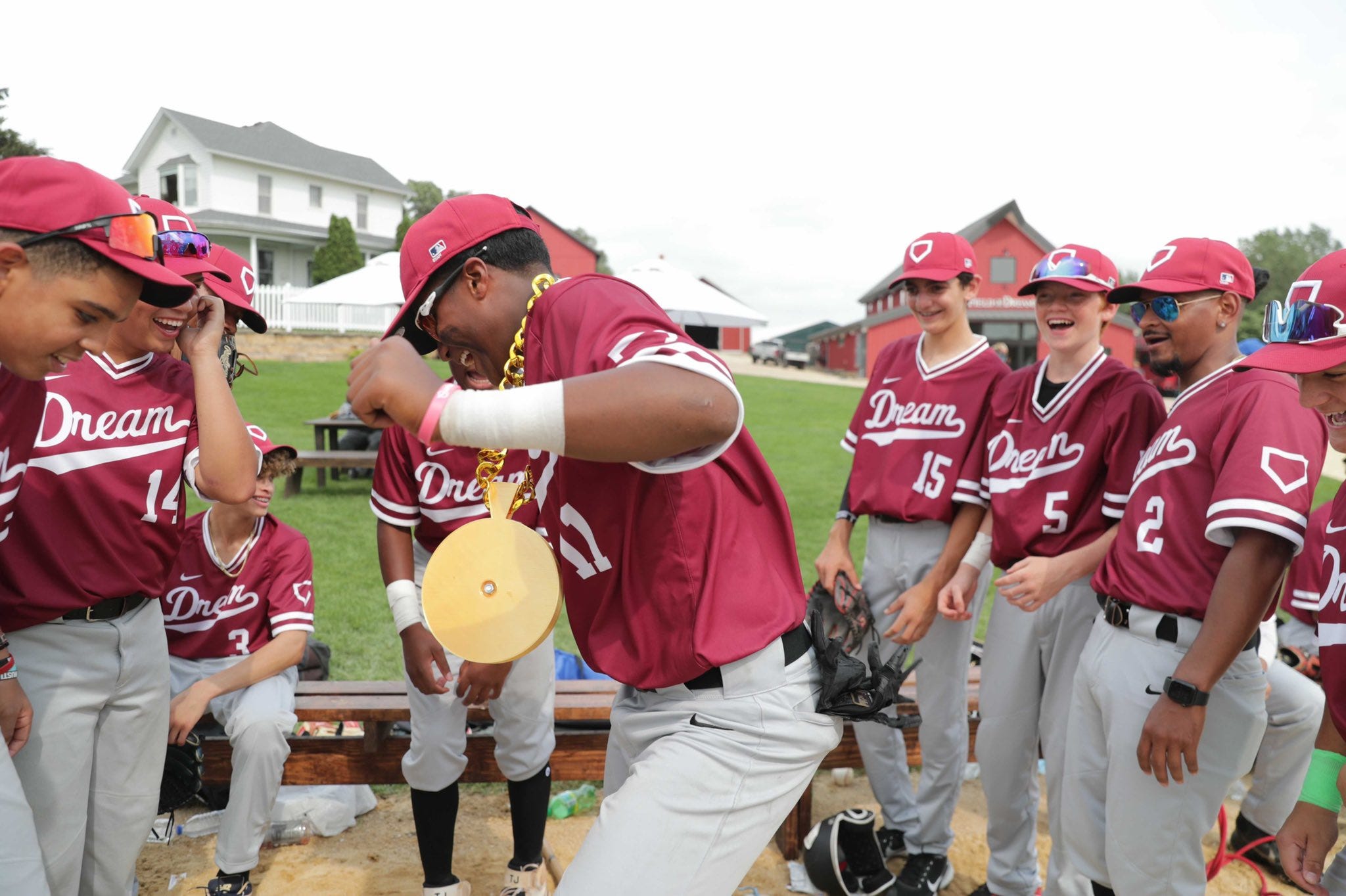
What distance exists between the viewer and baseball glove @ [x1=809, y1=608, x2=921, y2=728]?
2084mm

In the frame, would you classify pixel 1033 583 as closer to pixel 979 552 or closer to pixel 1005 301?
pixel 979 552

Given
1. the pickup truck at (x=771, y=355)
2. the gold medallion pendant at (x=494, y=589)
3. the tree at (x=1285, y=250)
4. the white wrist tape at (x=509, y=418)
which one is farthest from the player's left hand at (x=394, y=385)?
the tree at (x=1285, y=250)

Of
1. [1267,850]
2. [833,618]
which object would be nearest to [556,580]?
[833,618]

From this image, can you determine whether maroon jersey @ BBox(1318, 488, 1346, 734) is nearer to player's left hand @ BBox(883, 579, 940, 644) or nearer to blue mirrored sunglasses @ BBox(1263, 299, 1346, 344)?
blue mirrored sunglasses @ BBox(1263, 299, 1346, 344)

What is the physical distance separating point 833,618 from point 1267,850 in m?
3.28

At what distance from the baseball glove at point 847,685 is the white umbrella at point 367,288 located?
12.8 meters

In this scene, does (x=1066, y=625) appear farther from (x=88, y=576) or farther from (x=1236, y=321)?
(x=88, y=576)

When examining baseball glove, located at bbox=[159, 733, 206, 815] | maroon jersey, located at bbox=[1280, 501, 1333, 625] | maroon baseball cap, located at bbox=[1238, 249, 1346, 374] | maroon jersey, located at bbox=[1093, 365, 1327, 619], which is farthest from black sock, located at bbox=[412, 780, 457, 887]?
maroon jersey, located at bbox=[1280, 501, 1333, 625]

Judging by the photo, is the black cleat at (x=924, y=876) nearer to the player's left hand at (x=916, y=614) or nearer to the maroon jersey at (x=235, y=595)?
the player's left hand at (x=916, y=614)

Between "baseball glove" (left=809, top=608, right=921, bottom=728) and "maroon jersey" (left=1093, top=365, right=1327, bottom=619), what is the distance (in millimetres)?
1133

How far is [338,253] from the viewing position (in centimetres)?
3192

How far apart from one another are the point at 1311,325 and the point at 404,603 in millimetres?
3065

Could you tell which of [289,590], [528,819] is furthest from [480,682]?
[289,590]

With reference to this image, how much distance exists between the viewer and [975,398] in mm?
4133
